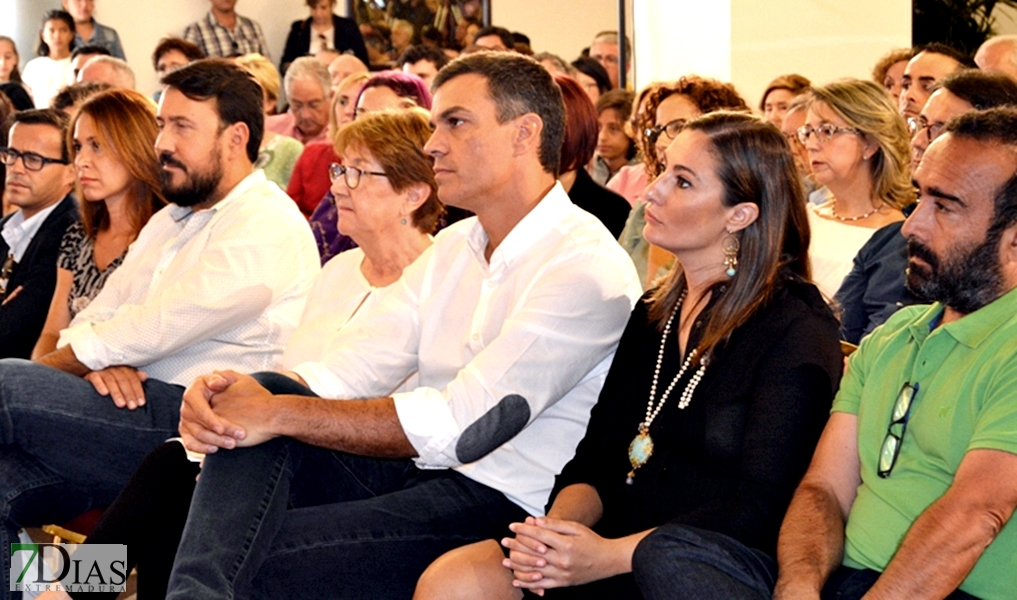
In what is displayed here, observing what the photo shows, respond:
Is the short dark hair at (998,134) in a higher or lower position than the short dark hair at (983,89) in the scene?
higher

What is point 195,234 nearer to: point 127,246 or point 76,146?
point 127,246

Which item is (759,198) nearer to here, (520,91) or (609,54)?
(520,91)

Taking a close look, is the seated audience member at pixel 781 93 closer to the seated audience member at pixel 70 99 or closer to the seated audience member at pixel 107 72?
the seated audience member at pixel 70 99

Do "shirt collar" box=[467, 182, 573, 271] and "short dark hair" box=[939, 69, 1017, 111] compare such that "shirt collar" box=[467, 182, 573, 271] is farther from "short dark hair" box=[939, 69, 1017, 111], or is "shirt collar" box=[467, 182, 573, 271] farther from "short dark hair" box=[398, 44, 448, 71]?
"short dark hair" box=[398, 44, 448, 71]

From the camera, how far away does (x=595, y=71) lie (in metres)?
6.59

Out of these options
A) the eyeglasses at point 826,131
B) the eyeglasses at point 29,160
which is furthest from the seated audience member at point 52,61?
the eyeglasses at point 826,131

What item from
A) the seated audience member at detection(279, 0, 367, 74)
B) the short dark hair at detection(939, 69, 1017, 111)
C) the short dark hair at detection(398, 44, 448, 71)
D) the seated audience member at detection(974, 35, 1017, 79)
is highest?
the short dark hair at detection(939, 69, 1017, 111)

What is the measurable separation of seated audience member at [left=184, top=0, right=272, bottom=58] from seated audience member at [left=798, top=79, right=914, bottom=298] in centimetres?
577

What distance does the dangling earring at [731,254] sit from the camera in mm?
2258

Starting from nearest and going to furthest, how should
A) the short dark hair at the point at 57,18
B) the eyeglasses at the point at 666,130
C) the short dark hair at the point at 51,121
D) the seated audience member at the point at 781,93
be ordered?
the eyeglasses at the point at 666,130 < the short dark hair at the point at 51,121 < the seated audience member at the point at 781,93 < the short dark hair at the point at 57,18

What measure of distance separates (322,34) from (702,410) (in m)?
7.18

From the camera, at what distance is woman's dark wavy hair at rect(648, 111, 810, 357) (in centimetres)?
223

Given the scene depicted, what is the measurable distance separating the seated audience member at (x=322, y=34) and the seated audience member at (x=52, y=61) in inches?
59.3

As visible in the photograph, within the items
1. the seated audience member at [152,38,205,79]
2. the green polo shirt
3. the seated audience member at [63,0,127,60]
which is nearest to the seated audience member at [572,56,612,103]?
the seated audience member at [152,38,205,79]
